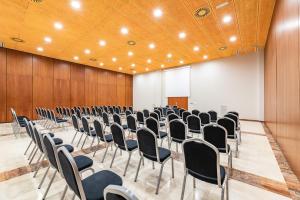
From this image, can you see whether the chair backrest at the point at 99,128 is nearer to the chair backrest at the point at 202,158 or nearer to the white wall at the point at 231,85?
the chair backrest at the point at 202,158

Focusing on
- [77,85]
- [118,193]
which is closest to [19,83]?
[77,85]

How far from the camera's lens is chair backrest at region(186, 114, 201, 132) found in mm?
4396

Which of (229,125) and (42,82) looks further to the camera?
(42,82)

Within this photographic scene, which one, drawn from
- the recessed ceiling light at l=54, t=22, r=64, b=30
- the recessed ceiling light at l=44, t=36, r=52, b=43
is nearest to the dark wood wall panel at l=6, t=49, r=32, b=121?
the recessed ceiling light at l=44, t=36, r=52, b=43

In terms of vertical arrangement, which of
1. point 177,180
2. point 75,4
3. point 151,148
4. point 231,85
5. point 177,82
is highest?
point 75,4

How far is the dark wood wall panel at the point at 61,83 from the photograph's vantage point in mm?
11135

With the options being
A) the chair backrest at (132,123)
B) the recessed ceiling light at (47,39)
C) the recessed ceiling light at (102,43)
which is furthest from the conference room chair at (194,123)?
the recessed ceiling light at (47,39)

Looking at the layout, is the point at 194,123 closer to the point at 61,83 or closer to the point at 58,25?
the point at 58,25

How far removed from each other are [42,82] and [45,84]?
0.74 feet

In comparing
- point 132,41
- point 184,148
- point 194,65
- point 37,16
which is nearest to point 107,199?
point 184,148

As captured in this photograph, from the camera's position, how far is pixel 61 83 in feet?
37.6

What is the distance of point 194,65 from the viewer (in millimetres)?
12391

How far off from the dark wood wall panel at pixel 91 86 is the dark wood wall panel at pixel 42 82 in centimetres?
280

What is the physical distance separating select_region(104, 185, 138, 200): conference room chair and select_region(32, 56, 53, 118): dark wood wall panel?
38.8ft
